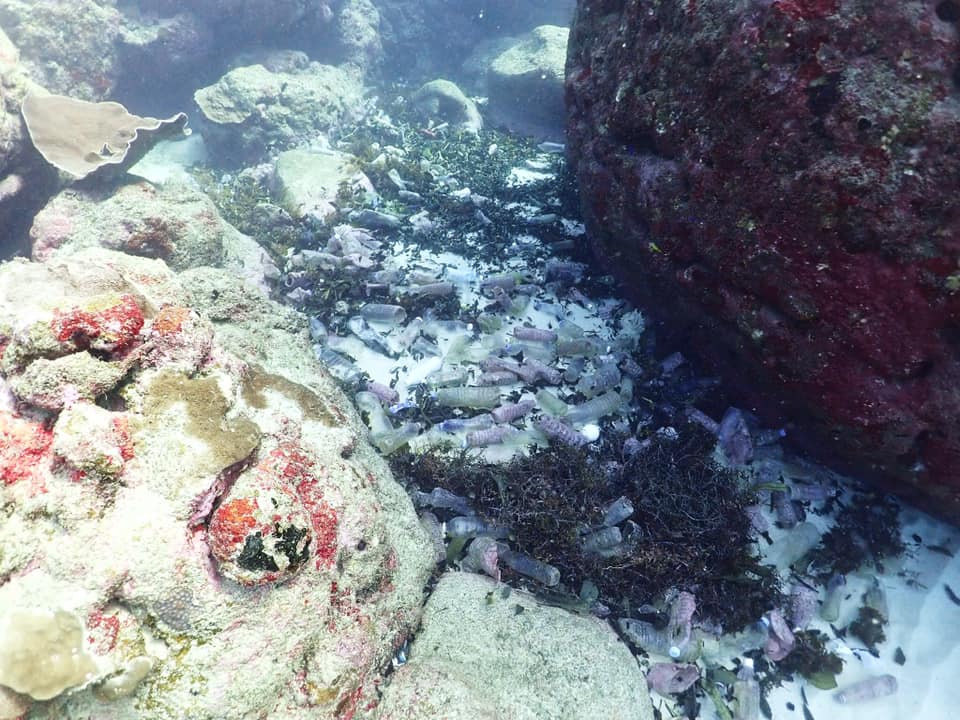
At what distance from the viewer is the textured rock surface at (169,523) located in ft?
7.95

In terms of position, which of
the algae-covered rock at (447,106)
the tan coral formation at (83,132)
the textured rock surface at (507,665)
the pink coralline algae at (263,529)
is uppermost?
the pink coralline algae at (263,529)

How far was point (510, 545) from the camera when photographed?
451 centimetres

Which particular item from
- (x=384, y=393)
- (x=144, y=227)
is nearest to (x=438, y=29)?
(x=144, y=227)

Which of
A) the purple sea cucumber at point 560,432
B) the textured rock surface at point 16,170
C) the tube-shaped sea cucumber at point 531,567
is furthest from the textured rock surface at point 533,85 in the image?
the tube-shaped sea cucumber at point 531,567

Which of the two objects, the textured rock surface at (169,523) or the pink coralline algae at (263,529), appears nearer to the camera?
the textured rock surface at (169,523)

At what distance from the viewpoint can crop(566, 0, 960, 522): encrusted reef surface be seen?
3.08m

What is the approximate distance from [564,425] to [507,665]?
2.37 m

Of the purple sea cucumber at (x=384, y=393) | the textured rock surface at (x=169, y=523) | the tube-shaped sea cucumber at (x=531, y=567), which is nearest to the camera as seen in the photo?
the textured rock surface at (x=169, y=523)

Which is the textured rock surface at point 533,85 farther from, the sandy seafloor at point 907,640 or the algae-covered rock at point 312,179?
the sandy seafloor at point 907,640

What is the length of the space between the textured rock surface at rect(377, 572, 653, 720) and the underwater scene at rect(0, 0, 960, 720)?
0.9 inches

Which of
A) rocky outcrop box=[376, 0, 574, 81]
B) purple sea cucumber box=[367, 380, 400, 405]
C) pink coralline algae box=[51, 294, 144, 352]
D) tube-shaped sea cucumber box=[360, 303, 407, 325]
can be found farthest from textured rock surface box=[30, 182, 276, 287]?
rocky outcrop box=[376, 0, 574, 81]

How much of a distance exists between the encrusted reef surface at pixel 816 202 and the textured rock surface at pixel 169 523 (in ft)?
11.9

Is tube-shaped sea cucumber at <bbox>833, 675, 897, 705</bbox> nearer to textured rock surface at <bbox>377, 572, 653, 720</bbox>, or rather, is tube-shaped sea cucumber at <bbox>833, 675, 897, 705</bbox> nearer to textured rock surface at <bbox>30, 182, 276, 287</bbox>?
textured rock surface at <bbox>377, 572, 653, 720</bbox>

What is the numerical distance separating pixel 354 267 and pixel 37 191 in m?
5.71
